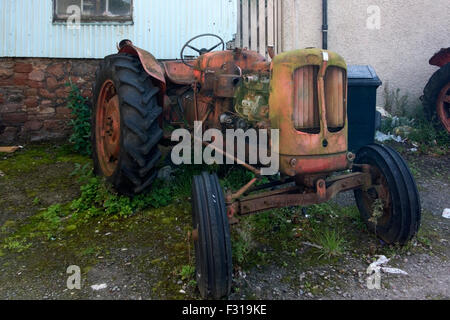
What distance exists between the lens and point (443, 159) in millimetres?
5203

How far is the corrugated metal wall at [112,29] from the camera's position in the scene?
571 centimetres

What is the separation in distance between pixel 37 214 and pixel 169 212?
133cm

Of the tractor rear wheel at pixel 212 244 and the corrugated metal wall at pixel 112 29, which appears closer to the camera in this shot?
the tractor rear wheel at pixel 212 244

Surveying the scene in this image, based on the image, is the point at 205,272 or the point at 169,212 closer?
the point at 205,272

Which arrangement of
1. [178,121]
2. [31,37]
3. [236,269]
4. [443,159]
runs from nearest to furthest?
[236,269] → [178,121] → [443,159] → [31,37]

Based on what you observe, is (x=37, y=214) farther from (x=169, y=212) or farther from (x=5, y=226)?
(x=169, y=212)

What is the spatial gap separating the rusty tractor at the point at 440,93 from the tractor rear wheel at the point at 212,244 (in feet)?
15.8

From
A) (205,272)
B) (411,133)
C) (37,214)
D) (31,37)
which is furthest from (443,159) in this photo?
(31,37)

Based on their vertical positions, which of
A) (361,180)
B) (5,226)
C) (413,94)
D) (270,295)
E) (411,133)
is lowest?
(270,295)

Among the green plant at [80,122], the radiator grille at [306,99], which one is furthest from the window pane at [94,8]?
the radiator grille at [306,99]

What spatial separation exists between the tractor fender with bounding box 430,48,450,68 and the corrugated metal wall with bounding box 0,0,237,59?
128 inches

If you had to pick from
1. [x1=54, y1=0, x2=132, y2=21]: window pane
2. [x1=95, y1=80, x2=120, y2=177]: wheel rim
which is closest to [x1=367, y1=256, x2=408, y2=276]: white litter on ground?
[x1=95, y1=80, x2=120, y2=177]: wheel rim

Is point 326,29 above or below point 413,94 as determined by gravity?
above

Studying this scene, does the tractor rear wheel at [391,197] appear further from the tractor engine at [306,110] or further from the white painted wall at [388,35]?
the white painted wall at [388,35]
